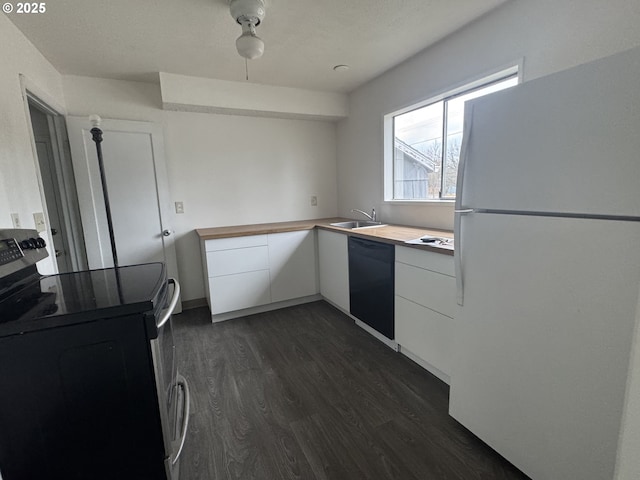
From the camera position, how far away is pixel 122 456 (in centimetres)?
97

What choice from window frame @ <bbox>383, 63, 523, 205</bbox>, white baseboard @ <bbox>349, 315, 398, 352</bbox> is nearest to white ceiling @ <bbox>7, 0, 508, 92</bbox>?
window frame @ <bbox>383, 63, 523, 205</bbox>

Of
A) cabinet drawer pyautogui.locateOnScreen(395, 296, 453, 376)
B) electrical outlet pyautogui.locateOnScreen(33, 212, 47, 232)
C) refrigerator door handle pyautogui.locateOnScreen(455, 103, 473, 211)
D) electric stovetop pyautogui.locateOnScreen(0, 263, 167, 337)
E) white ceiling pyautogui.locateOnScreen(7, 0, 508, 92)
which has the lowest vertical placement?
cabinet drawer pyautogui.locateOnScreen(395, 296, 453, 376)

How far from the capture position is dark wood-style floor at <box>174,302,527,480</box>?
1339 mm

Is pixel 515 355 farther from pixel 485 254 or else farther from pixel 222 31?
pixel 222 31

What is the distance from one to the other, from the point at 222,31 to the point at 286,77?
0.96 metres

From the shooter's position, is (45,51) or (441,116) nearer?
(45,51)

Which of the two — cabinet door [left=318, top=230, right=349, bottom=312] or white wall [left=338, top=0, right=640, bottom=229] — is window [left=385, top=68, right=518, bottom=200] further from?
cabinet door [left=318, top=230, right=349, bottom=312]

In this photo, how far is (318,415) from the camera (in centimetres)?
165

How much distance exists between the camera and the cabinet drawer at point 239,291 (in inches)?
110

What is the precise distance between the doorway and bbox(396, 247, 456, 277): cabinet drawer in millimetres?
2901

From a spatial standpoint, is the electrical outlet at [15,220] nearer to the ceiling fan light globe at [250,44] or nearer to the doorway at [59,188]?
the doorway at [59,188]

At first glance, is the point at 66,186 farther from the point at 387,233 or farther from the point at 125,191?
the point at 387,233

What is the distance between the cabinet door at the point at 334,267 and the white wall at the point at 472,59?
636mm

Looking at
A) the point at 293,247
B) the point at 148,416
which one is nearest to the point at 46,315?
the point at 148,416
